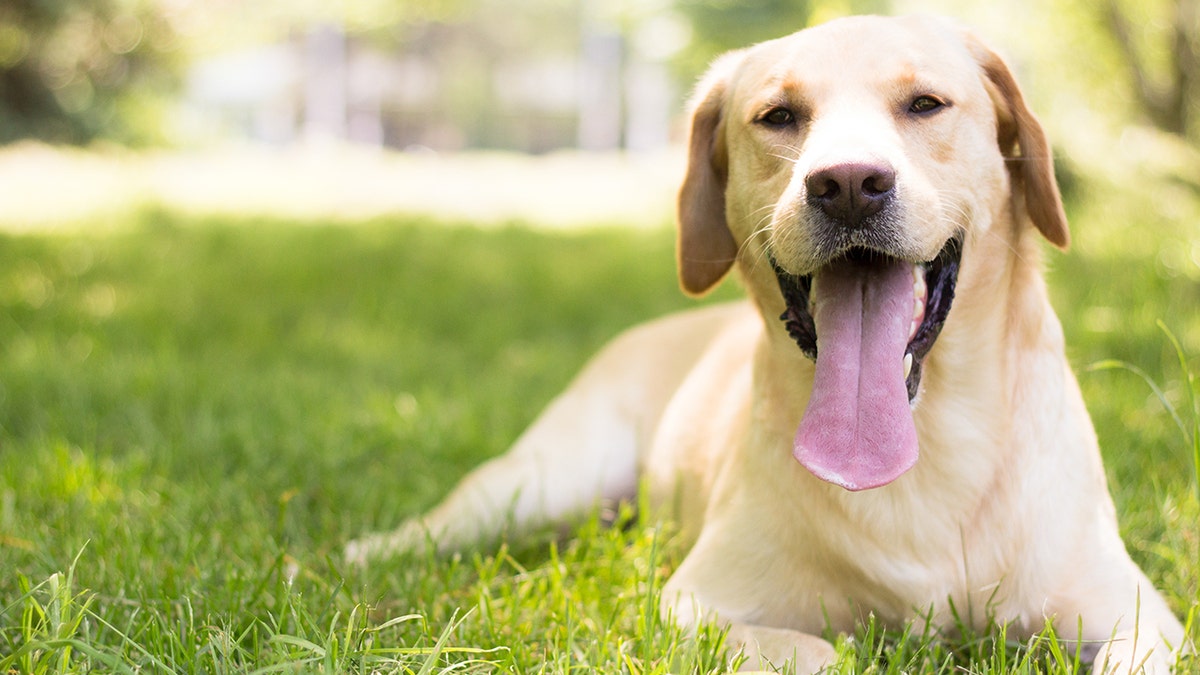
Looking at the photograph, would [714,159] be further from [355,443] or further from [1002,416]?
[355,443]

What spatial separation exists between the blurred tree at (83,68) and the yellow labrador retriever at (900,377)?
16.4 meters

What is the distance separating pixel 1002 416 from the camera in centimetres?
247

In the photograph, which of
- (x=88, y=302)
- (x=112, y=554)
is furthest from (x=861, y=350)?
(x=88, y=302)

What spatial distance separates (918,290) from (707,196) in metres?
0.71

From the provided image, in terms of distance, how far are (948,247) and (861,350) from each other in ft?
1.03

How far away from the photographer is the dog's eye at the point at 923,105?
2.41m

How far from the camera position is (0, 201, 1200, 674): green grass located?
2.19 meters

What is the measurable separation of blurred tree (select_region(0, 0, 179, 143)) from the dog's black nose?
1666cm

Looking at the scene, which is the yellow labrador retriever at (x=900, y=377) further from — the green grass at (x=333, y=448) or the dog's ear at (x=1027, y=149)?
the green grass at (x=333, y=448)

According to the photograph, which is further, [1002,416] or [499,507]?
[499,507]

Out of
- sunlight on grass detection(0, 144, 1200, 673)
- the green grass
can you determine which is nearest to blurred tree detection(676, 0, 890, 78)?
sunlight on grass detection(0, 144, 1200, 673)

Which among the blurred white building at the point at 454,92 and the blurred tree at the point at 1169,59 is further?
the blurred white building at the point at 454,92

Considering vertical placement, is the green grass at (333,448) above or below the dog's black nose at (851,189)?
below

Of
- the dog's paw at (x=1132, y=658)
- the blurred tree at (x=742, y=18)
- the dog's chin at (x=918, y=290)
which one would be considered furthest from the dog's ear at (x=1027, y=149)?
the blurred tree at (x=742, y=18)
